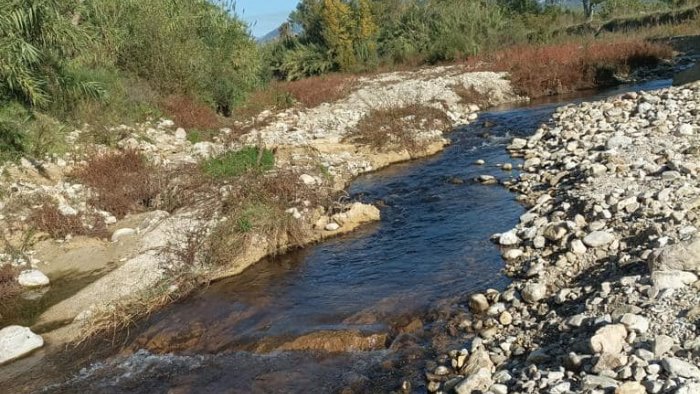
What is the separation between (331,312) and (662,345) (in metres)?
3.91

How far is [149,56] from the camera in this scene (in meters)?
18.3

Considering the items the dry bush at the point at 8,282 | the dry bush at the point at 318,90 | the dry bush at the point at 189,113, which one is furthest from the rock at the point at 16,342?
the dry bush at the point at 318,90

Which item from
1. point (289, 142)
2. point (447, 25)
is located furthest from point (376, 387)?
point (447, 25)

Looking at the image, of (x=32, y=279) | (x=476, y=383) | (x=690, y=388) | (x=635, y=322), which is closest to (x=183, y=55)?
(x=32, y=279)

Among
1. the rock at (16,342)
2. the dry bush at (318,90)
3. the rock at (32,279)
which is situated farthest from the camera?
the dry bush at (318,90)

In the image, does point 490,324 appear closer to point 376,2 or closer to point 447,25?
point 447,25

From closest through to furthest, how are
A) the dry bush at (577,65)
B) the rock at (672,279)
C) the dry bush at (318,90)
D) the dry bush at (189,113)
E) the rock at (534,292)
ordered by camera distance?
the rock at (672,279) < the rock at (534,292) < the dry bush at (189,113) < the dry bush at (577,65) < the dry bush at (318,90)

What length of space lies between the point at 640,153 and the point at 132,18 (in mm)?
15301

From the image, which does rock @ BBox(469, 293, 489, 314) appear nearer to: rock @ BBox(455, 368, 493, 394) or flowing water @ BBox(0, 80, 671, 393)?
flowing water @ BBox(0, 80, 671, 393)

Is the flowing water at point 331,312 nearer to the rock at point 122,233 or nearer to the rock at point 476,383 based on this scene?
the rock at point 476,383

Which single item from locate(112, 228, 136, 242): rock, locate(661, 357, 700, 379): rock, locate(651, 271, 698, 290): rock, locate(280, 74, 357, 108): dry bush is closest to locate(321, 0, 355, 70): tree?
locate(280, 74, 357, 108): dry bush

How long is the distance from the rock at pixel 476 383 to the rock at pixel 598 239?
2.88 meters

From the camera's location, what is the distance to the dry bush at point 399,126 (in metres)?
14.8

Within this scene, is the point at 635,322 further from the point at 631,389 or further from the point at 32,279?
the point at 32,279
